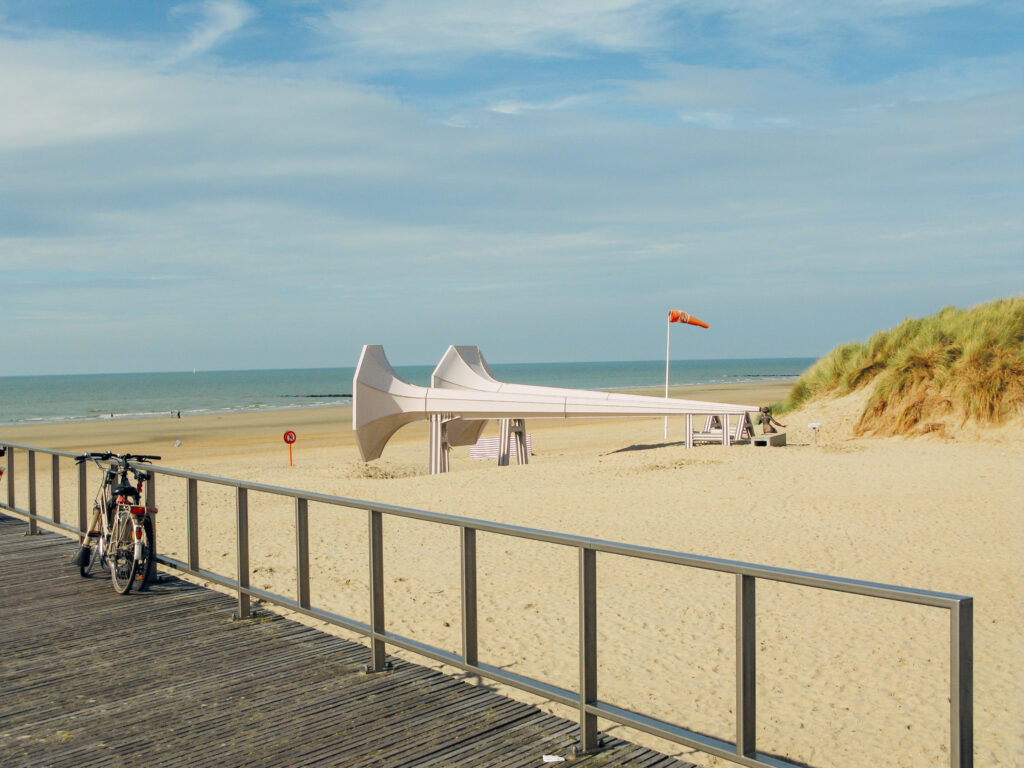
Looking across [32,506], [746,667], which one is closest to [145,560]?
[32,506]

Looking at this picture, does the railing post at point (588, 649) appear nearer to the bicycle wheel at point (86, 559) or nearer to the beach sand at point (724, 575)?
the beach sand at point (724, 575)

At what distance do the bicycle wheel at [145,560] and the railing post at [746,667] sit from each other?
456cm

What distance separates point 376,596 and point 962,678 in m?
2.93

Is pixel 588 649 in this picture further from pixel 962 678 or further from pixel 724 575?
pixel 724 575

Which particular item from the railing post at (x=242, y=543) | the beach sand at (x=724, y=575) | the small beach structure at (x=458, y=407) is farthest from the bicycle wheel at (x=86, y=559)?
the small beach structure at (x=458, y=407)

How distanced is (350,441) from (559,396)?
13965 mm

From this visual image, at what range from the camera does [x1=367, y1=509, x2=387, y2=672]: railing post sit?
4.54 meters

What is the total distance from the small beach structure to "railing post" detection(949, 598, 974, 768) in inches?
590

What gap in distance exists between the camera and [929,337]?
1944 centimetres

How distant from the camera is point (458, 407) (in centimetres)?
1862

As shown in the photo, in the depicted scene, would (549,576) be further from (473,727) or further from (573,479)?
(573,479)

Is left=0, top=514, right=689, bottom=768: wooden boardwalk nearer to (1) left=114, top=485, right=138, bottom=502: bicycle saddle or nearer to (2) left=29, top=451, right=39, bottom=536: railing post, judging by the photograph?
(1) left=114, top=485, right=138, bottom=502: bicycle saddle

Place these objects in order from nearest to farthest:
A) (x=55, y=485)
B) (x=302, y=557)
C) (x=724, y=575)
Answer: (x=302, y=557) → (x=724, y=575) → (x=55, y=485)

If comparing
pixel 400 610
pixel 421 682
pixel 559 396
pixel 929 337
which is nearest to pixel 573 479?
pixel 559 396
